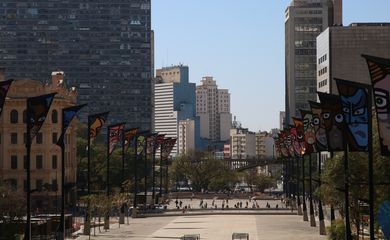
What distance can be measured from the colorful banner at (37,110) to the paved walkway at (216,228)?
29.4m

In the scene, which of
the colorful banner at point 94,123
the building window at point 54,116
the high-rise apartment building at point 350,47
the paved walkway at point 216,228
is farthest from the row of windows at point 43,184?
the high-rise apartment building at point 350,47

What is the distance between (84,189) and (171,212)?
49.6 ft

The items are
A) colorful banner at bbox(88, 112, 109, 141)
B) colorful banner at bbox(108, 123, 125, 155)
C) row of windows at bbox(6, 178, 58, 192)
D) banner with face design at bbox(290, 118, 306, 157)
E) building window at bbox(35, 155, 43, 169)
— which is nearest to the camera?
colorful banner at bbox(88, 112, 109, 141)

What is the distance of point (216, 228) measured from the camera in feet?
310

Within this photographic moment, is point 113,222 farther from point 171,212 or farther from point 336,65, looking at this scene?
point 336,65

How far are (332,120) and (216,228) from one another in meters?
47.9

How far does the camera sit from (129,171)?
16500 centimetres

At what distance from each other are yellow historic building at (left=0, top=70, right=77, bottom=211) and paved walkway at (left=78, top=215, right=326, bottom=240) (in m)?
12.8

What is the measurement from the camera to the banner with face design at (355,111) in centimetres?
4025

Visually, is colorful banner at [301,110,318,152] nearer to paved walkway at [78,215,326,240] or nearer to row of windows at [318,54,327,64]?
paved walkway at [78,215,326,240]

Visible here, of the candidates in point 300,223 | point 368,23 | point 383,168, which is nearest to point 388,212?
point 383,168

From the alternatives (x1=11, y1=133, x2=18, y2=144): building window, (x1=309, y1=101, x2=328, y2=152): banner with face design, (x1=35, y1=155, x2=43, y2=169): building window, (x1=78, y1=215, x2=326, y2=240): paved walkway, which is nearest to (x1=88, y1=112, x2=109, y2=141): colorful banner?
(x1=78, y1=215, x2=326, y2=240): paved walkway

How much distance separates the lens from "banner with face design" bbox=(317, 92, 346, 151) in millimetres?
46906

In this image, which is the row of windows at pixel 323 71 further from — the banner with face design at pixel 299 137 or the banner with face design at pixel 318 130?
the banner with face design at pixel 318 130
